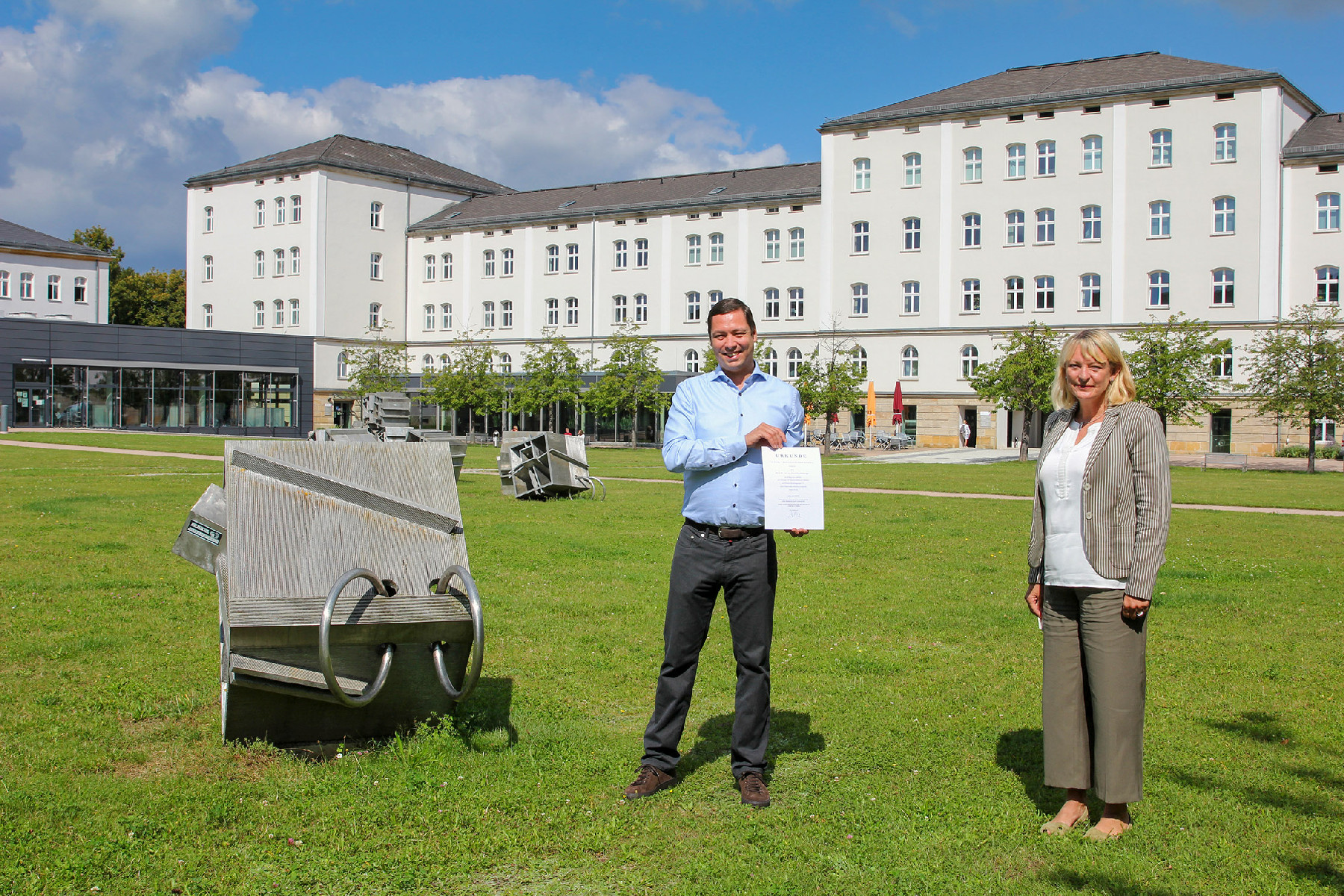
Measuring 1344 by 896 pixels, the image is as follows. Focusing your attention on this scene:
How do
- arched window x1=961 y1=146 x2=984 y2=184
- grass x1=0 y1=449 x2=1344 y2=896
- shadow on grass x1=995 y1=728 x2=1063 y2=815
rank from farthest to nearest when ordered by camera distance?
arched window x1=961 y1=146 x2=984 y2=184, shadow on grass x1=995 y1=728 x2=1063 y2=815, grass x1=0 y1=449 x2=1344 y2=896

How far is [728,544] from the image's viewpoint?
16.0 ft

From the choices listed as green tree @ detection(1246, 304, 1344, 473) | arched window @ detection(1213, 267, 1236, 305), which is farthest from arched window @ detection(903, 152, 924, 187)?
green tree @ detection(1246, 304, 1344, 473)

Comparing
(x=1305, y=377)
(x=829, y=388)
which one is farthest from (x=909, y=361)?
(x=1305, y=377)

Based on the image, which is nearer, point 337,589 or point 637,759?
point 337,589

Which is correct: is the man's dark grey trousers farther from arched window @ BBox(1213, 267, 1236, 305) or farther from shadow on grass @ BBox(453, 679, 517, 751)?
arched window @ BBox(1213, 267, 1236, 305)

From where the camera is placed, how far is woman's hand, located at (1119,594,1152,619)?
4.42m

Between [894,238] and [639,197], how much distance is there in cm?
1782

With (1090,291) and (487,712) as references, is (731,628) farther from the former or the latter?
(1090,291)

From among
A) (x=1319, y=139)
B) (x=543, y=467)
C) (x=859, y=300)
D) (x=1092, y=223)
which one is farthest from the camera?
(x=859, y=300)

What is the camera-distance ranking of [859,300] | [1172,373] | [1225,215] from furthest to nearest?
[859,300]
[1225,215]
[1172,373]

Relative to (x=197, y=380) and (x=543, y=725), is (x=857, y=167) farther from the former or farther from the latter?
(x=543, y=725)

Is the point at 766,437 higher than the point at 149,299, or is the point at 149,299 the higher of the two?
the point at 149,299

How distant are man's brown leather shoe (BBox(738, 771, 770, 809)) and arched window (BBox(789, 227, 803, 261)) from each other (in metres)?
61.5

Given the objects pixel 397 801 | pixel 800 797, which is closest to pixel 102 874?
pixel 397 801
